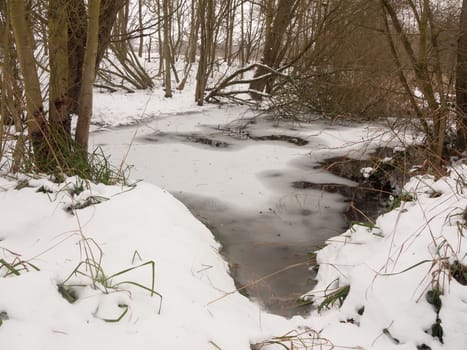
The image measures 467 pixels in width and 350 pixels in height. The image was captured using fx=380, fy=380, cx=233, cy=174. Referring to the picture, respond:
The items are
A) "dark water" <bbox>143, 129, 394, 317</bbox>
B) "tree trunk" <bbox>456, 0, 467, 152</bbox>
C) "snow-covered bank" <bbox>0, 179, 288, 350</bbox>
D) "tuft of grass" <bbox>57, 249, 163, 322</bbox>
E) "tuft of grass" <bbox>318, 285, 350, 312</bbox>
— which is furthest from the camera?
"tree trunk" <bbox>456, 0, 467, 152</bbox>

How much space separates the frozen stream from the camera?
309 cm

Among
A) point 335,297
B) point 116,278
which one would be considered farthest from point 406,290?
point 116,278

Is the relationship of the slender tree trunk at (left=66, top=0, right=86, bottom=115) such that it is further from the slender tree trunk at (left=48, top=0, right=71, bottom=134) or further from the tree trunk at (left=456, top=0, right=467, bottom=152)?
the tree trunk at (left=456, top=0, right=467, bottom=152)

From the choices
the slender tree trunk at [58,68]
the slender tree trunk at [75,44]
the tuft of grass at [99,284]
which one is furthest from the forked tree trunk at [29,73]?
the tuft of grass at [99,284]

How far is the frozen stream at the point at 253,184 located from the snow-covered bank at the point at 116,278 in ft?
1.16

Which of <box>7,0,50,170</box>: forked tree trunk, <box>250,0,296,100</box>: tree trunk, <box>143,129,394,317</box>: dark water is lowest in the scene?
<box>143,129,394,317</box>: dark water

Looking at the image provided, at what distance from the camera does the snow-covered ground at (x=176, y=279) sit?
1.53 meters

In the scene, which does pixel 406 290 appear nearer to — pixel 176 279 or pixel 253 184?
pixel 176 279

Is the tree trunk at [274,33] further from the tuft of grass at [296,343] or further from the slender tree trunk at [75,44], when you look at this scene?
the tuft of grass at [296,343]

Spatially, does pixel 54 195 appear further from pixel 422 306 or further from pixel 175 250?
pixel 422 306

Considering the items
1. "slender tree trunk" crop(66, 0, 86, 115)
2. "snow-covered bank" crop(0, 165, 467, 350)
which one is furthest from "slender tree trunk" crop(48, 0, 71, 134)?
"snow-covered bank" crop(0, 165, 467, 350)

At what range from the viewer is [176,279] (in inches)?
81.0

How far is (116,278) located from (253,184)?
3.28 meters

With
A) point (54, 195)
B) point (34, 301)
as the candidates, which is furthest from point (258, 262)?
point (34, 301)
